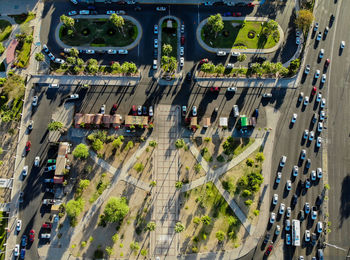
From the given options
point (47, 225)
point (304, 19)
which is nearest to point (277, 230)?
point (47, 225)

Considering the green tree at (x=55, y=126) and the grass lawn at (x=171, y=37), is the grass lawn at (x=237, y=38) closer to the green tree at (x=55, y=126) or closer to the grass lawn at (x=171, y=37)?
the grass lawn at (x=171, y=37)

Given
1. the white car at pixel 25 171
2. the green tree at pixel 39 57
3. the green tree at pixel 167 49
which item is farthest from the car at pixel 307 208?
the green tree at pixel 39 57

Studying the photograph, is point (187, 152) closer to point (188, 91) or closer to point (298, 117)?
point (188, 91)

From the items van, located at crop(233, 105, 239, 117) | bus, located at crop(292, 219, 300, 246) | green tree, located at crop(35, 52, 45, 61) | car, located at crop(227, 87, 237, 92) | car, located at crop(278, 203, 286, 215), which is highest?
green tree, located at crop(35, 52, 45, 61)

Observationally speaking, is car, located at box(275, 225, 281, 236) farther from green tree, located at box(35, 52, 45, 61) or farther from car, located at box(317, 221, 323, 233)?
green tree, located at box(35, 52, 45, 61)

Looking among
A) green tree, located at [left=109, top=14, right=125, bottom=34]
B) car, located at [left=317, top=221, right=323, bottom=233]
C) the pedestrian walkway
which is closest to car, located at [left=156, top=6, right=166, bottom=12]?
green tree, located at [left=109, top=14, right=125, bottom=34]

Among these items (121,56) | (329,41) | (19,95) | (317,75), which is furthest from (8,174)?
(329,41)
